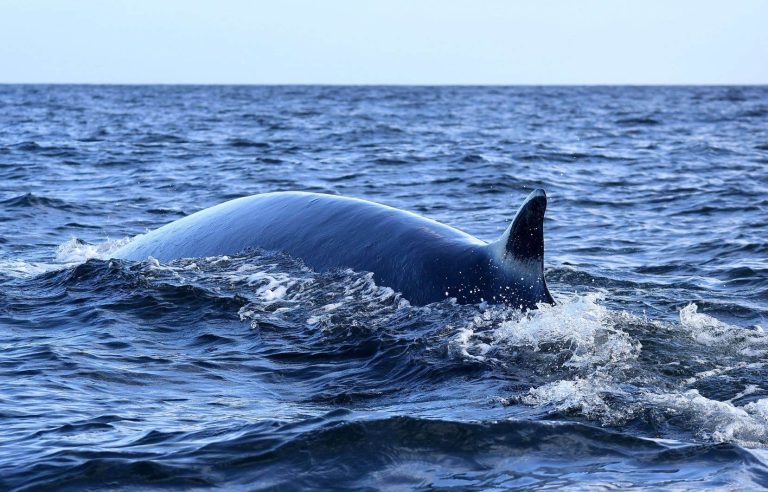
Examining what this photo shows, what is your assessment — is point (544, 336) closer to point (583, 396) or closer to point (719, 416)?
point (583, 396)

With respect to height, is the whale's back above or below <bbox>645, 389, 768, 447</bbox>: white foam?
above

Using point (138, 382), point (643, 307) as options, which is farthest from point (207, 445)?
point (643, 307)

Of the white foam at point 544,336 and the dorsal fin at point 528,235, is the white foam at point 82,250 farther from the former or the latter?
the dorsal fin at point 528,235

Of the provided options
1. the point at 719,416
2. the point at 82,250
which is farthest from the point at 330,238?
the point at 82,250

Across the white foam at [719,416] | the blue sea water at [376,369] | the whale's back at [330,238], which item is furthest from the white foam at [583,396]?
the whale's back at [330,238]

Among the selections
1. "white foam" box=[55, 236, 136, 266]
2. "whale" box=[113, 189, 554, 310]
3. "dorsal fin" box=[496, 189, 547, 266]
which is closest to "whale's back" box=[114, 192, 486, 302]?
"whale" box=[113, 189, 554, 310]

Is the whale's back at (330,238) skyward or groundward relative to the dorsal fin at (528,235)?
groundward

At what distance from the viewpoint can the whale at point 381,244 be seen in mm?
7391

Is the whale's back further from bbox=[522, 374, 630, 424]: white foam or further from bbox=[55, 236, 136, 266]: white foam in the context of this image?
bbox=[522, 374, 630, 424]: white foam

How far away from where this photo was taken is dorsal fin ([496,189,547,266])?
273 inches

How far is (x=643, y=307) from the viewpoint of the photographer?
979cm

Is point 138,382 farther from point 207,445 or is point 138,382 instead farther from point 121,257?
point 121,257

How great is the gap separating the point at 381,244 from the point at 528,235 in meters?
1.77

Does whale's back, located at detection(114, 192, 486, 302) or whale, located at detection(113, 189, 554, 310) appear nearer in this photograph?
whale, located at detection(113, 189, 554, 310)
